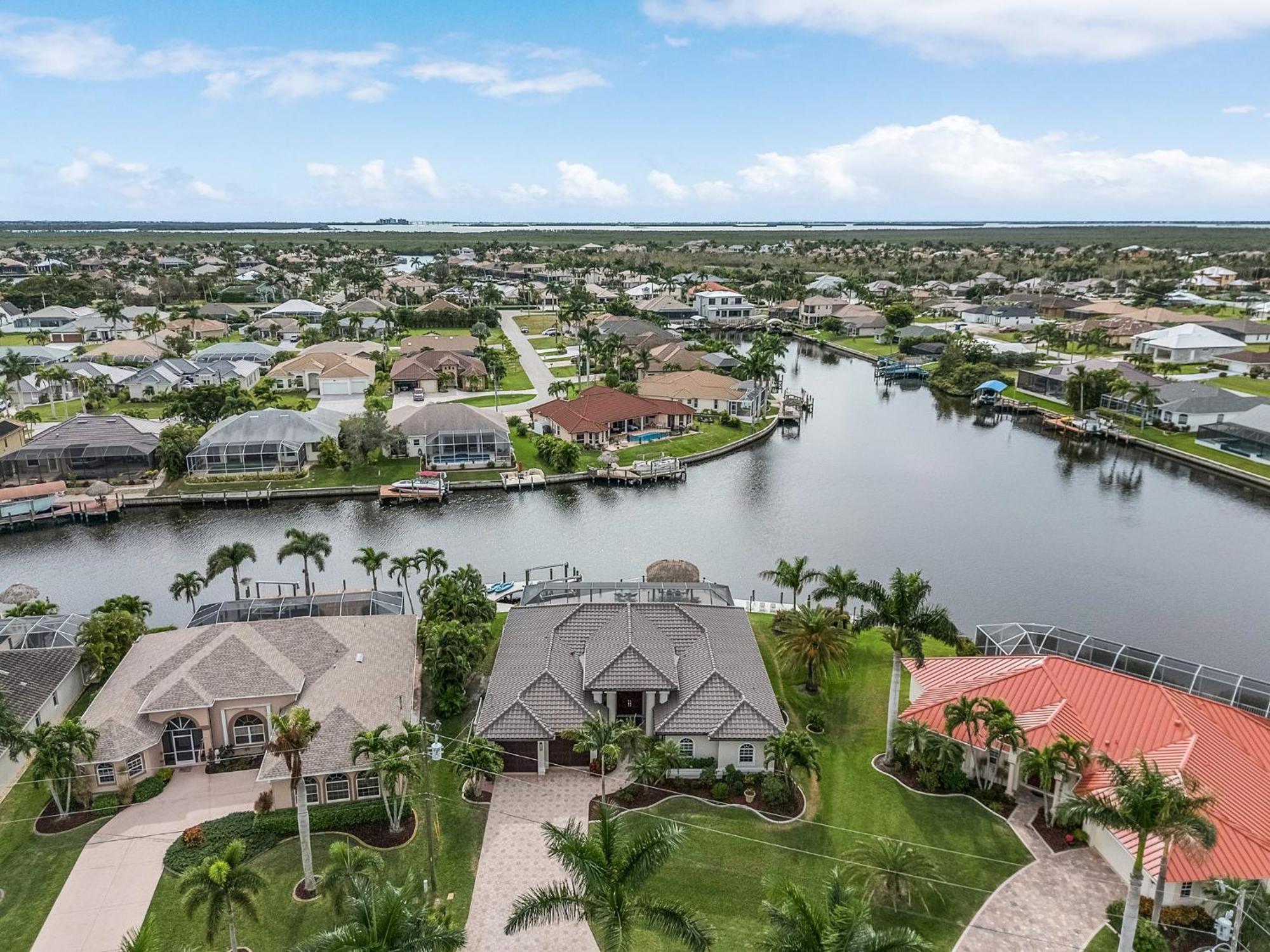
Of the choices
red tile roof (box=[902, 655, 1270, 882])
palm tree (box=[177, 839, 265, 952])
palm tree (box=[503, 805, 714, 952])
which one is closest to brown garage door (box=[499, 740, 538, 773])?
palm tree (box=[177, 839, 265, 952])

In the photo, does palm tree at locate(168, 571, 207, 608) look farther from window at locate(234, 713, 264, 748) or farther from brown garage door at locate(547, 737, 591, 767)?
brown garage door at locate(547, 737, 591, 767)

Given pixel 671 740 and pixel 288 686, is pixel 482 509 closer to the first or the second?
pixel 288 686

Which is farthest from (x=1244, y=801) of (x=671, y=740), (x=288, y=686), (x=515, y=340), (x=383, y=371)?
(x=515, y=340)

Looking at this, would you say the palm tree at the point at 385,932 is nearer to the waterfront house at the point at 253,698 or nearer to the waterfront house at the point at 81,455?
the waterfront house at the point at 253,698

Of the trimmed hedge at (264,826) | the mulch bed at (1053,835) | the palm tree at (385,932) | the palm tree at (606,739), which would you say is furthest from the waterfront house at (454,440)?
the palm tree at (385,932)

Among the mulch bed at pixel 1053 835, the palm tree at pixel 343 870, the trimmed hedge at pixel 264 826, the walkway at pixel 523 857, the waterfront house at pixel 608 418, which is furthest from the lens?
the waterfront house at pixel 608 418
